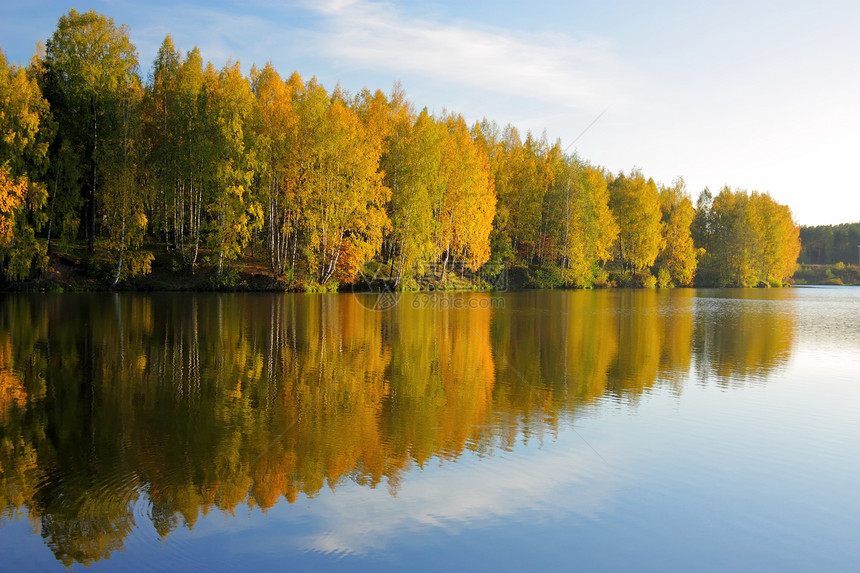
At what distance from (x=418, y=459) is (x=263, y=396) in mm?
4294

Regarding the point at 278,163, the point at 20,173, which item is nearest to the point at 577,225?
the point at 278,163

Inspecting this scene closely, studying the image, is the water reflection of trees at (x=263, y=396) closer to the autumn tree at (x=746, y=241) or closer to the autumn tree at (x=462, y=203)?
the autumn tree at (x=462, y=203)

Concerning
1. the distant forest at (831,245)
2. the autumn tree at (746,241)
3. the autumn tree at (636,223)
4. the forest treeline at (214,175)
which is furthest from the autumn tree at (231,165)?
the distant forest at (831,245)

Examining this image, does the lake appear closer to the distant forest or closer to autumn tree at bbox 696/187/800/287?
autumn tree at bbox 696/187/800/287

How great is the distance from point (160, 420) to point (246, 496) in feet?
11.2

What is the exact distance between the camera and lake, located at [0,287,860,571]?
212 inches

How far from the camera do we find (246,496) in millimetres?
6320

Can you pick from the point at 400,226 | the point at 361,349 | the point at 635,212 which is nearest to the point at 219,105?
the point at 400,226

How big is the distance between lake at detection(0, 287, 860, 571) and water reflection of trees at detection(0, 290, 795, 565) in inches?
1.9

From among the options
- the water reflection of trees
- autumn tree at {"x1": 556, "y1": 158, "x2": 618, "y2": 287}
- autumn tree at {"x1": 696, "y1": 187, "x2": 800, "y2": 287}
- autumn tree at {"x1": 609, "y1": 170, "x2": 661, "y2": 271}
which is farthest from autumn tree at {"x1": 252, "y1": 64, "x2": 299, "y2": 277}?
autumn tree at {"x1": 696, "y1": 187, "x2": 800, "y2": 287}

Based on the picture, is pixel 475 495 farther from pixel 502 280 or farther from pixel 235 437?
pixel 502 280

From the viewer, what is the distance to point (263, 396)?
10820 millimetres

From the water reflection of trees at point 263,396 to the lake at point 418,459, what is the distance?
5 cm

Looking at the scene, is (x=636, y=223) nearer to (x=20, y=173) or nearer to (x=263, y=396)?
(x=20, y=173)
